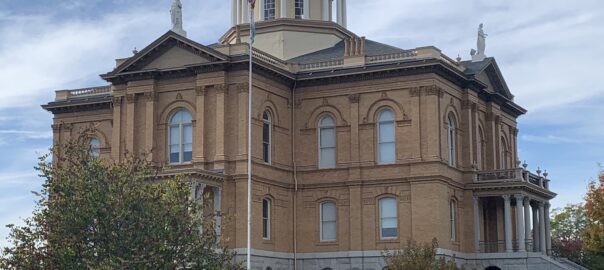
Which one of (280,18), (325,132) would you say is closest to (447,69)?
(325,132)

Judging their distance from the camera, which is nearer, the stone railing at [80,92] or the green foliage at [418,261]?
the green foliage at [418,261]

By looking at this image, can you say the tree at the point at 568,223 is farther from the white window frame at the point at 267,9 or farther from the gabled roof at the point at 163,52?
the gabled roof at the point at 163,52

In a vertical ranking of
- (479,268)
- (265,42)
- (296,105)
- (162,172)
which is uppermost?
(265,42)

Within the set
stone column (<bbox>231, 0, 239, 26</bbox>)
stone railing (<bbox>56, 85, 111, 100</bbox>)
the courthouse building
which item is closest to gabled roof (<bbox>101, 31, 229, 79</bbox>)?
the courthouse building

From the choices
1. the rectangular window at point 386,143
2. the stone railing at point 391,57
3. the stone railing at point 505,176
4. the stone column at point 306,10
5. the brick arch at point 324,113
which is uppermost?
the stone column at point 306,10

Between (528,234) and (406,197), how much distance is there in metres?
7.99

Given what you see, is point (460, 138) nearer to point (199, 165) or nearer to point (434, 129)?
point (434, 129)

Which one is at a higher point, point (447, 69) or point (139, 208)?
point (447, 69)

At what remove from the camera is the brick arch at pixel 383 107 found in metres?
58.2

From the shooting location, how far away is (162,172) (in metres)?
54.0

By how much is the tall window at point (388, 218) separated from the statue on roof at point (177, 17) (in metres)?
13.7

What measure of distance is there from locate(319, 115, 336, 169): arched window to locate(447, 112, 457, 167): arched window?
5.93m

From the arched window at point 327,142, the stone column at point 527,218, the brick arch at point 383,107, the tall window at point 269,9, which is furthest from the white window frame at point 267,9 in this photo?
the stone column at point 527,218

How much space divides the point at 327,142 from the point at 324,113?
4.97 ft
